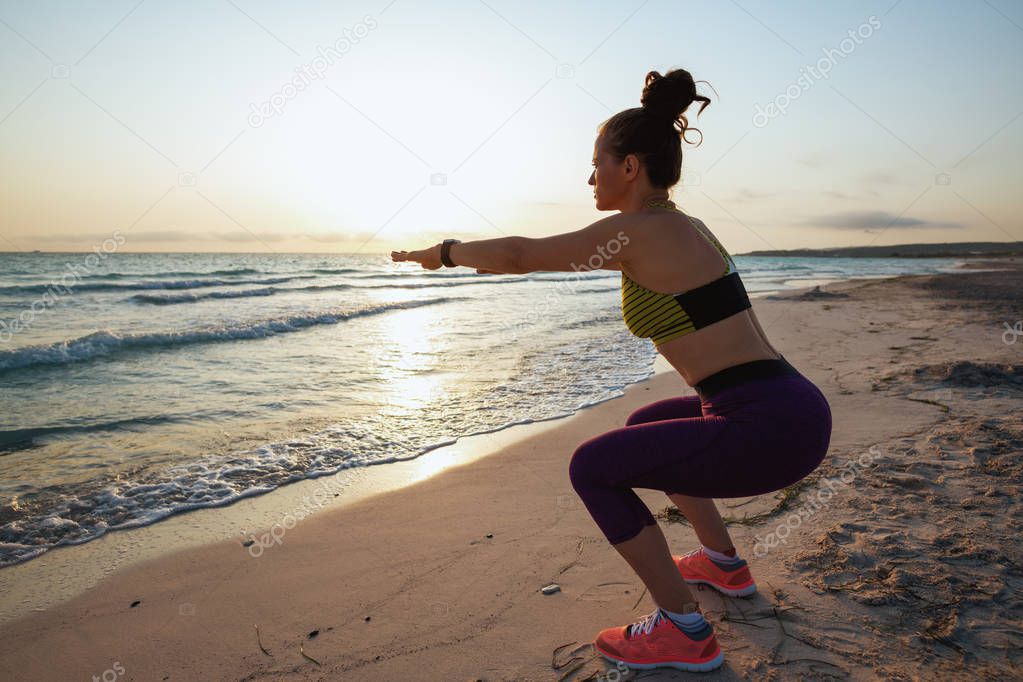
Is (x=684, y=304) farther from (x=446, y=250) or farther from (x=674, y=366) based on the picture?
(x=446, y=250)

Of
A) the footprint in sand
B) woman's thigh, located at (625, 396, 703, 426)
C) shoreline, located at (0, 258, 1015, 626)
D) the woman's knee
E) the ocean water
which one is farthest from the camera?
the ocean water

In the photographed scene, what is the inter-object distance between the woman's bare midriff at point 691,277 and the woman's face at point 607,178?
0.23m

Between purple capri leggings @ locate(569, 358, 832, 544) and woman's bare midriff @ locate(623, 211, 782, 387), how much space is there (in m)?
0.05

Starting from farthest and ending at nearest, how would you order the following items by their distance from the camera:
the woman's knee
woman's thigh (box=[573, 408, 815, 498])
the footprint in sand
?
the footprint in sand → the woman's knee → woman's thigh (box=[573, 408, 815, 498])

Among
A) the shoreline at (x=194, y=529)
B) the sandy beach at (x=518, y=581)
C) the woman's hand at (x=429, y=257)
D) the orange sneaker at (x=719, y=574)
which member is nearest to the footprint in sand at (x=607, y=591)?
the sandy beach at (x=518, y=581)

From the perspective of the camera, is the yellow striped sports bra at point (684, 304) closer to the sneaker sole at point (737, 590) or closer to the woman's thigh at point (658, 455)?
the woman's thigh at point (658, 455)

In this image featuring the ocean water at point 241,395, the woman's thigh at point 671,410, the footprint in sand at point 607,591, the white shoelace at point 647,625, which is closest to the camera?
the white shoelace at point 647,625

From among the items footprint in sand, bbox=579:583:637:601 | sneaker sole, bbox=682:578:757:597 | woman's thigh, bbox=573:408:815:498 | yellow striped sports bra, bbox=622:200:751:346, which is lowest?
sneaker sole, bbox=682:578:757:597

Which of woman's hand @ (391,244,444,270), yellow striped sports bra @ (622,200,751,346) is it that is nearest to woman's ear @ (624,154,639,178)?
yellow striped sports bra @ (622,200,751,346)

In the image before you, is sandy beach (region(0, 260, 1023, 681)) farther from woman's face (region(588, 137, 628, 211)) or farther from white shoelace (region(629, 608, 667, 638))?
woman's face (region(588, 137, 628, 211))

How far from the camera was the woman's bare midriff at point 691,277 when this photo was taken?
6.15 feet

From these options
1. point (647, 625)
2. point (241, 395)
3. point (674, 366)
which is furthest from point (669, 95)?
point (241, 395)

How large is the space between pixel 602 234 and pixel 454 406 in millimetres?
4569

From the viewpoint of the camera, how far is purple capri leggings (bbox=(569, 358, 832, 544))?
185cm
